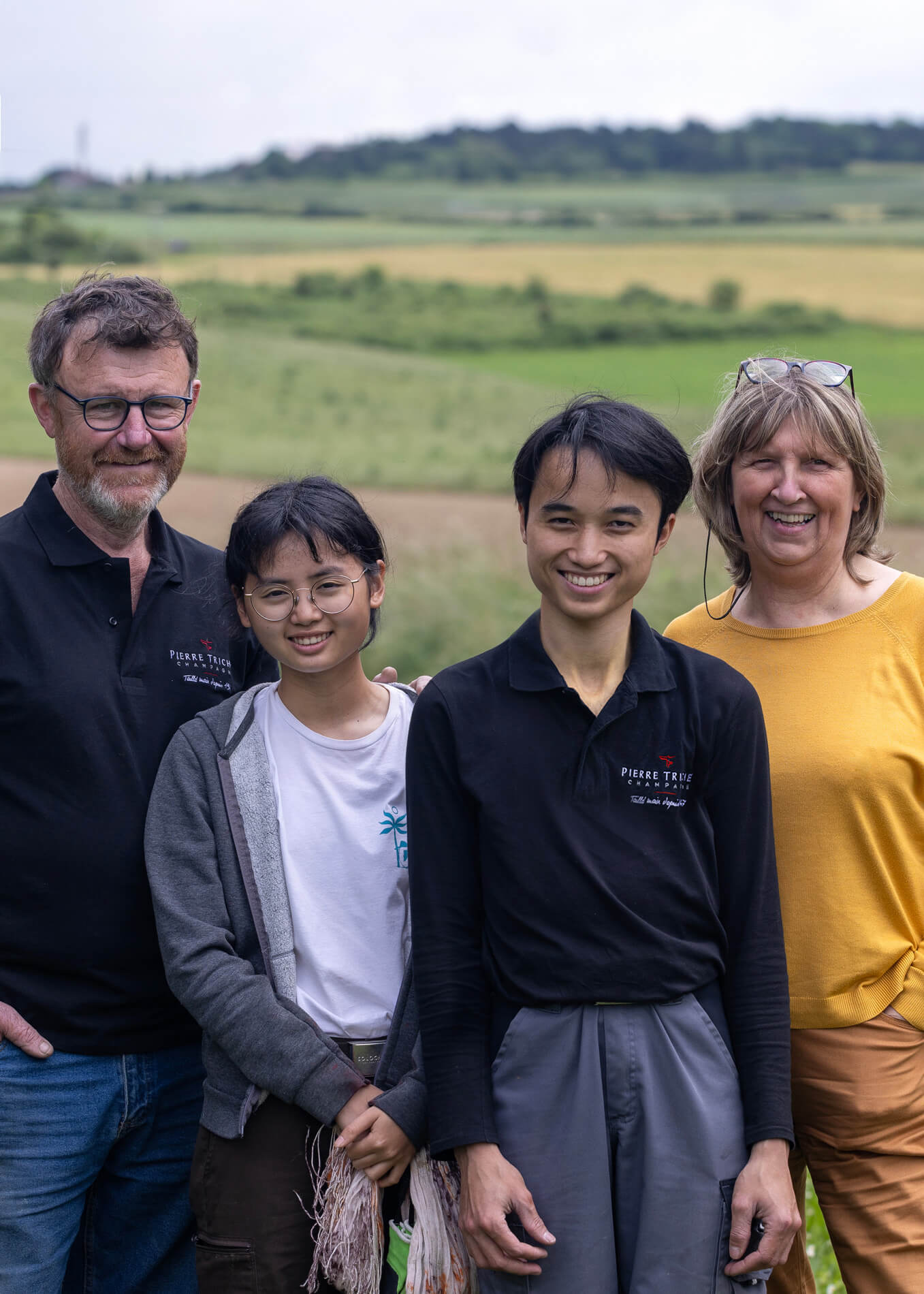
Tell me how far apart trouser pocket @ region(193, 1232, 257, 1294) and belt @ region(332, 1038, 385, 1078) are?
0.37m

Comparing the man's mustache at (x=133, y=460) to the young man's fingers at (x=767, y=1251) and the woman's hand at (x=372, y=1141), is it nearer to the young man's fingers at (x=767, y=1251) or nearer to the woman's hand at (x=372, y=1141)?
the woman's hand at (x=372, y=1141)

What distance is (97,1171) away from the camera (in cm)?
248

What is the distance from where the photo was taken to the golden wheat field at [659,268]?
69.9 feet

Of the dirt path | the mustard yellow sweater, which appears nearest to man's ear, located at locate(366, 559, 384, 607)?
the mustard yellow sweater

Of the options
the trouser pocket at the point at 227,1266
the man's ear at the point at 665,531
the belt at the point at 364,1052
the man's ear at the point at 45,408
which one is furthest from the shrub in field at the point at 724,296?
the trouser pocket at the point at 227,1266

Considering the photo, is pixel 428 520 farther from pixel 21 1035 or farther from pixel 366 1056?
pixel 366 1056

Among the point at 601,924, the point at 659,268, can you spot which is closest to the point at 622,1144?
the point at 601,924

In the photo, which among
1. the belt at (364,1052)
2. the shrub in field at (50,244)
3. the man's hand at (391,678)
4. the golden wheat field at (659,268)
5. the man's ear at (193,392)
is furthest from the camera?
the golden wheat field at (659,268)

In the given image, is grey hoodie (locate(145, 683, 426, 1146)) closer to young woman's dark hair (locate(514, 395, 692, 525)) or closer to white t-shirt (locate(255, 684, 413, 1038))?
white t-shirt (locate(255, 684, 413, 1038))

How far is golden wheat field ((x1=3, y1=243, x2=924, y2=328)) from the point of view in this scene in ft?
69.9

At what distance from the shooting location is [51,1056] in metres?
2.37

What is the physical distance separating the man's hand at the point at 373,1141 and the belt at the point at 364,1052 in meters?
0.10

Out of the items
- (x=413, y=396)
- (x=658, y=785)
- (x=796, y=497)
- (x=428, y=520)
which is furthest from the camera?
(x=413, y=396)

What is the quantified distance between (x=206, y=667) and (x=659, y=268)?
22.0 metres
